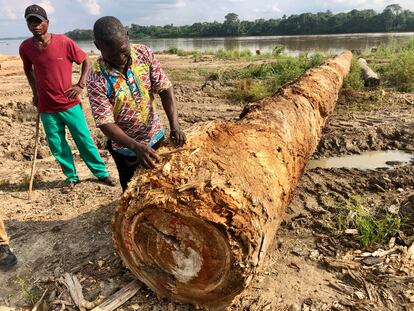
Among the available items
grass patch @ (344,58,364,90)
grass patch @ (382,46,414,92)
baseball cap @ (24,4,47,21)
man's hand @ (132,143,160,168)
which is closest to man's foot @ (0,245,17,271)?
man's hand @ (132,143,160,168)

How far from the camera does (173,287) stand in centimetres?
231

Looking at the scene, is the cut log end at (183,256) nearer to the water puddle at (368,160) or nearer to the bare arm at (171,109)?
the bare arm at (171,109)

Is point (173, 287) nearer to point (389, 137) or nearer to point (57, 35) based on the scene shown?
point (57, 35)

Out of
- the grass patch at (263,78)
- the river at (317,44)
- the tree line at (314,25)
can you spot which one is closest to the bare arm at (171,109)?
the grass patch at (263,78)

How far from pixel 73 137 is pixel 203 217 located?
273 cm

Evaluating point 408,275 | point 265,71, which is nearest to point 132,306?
point 408,275

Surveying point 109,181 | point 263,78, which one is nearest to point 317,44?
point 263,78

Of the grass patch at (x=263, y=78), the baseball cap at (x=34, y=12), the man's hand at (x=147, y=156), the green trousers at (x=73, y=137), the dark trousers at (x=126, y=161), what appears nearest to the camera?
the man's hand at (x=147, y=156)

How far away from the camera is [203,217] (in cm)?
194

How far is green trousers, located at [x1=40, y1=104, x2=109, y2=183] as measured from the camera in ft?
13.1

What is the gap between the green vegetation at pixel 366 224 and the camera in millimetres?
2969

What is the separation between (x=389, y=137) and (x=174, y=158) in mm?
→ 4672

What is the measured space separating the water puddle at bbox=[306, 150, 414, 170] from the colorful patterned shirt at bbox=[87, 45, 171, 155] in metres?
2.96

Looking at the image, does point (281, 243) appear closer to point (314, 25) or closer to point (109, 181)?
point (109, 181)
